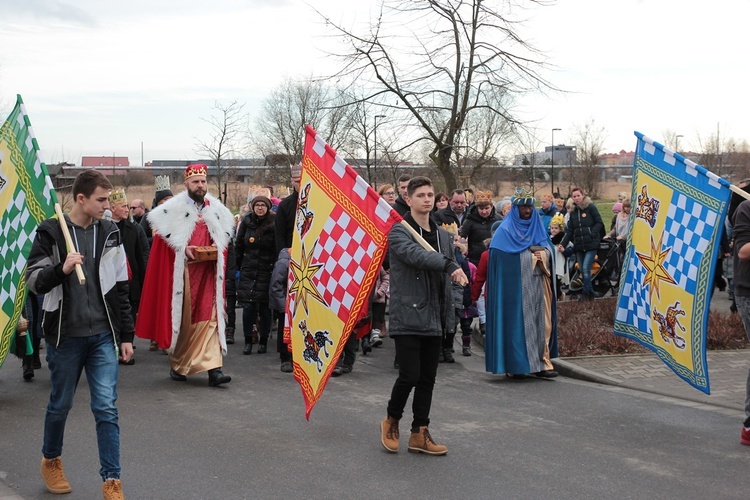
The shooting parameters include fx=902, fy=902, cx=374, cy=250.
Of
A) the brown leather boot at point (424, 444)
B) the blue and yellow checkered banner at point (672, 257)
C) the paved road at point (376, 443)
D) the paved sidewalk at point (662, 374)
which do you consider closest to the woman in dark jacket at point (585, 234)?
the paved sidewalk at point (662, 374)

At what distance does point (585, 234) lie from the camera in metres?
15.8

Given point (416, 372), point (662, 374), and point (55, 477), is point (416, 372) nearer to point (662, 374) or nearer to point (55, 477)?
point (55, 477)

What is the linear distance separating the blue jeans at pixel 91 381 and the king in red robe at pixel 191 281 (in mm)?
3616

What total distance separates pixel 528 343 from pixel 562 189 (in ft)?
200

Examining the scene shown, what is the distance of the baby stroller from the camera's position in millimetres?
16000

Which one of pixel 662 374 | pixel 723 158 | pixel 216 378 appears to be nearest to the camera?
pixel 216 378

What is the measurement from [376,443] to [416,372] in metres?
0.78

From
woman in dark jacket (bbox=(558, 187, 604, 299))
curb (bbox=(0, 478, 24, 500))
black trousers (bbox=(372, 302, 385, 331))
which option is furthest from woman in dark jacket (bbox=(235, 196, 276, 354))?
woman in dark jacket (bbox=(558, 187, 604, 299))

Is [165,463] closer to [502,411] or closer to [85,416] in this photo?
[85,416]

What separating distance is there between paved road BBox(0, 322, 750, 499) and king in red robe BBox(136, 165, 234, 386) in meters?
0.36

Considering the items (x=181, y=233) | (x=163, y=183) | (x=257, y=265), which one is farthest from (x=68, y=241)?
(x=163, y=183)

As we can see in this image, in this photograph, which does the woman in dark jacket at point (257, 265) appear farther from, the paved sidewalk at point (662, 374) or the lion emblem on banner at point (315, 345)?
the lion emblem on banner at point (315, 345)

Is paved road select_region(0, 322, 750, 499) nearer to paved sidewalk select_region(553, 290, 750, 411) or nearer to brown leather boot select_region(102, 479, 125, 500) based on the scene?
paved sidewalk select_region(553, 290, 750, 411)

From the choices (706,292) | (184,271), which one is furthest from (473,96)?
(706,292)
